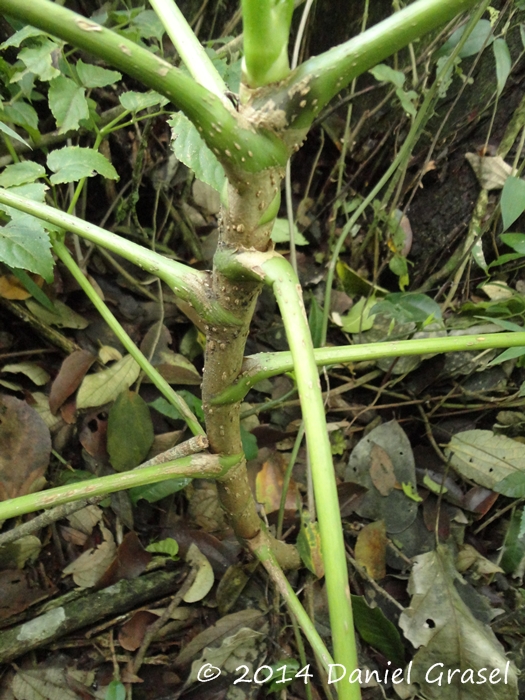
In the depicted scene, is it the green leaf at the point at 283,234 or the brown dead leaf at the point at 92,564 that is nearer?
the brown dead leaf at the point at 92,564

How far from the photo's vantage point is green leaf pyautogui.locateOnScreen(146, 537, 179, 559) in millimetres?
884

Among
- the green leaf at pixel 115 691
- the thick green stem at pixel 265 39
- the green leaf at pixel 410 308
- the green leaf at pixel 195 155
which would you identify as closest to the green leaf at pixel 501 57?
the green leaf at pixel 410 308

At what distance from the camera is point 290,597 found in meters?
0.63

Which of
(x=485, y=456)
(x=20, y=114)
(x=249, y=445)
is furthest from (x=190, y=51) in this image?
(x=485, y=456)

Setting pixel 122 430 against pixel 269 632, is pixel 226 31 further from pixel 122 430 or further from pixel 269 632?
pixel 269 632

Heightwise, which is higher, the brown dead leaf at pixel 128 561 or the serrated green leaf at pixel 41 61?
the serrated green leaf at pixel 41 61

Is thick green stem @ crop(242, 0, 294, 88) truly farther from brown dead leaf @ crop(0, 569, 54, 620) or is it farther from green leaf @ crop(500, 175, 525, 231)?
brown dead leaf @ crop(0, 569, 54, 620)

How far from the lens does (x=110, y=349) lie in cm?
103

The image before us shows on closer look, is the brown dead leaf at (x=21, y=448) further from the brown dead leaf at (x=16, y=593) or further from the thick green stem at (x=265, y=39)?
the thick green stem at (x=265, y=39)

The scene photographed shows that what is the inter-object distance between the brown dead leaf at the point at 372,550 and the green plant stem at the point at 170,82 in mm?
793

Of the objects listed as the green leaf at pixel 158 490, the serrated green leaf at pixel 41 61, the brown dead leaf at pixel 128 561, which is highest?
the serrated green leaf at pixel 41 61

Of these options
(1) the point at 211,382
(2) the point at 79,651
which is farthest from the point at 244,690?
(1) the point at 211,382

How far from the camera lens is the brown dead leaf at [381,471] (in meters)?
1.00

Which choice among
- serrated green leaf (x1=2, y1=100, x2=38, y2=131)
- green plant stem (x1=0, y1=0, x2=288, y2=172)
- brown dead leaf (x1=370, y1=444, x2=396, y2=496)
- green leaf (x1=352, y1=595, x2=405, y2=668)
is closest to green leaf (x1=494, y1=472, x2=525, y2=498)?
brown dead leaf (x1=370, y1=444, x2=396, y2=496)
